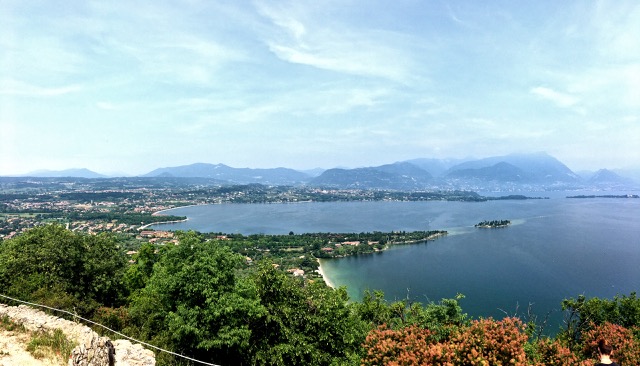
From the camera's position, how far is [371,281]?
33969 millimetres

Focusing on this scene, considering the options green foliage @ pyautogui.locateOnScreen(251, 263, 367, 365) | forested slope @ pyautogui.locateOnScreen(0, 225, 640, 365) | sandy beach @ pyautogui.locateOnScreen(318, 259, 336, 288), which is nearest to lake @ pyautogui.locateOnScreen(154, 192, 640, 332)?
sandy beach @ pyautogui.locateOnScreen(318, 259, 336, 288)

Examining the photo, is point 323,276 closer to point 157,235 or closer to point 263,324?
point 263,324

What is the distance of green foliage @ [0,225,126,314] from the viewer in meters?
8.55

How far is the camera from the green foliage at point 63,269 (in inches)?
337

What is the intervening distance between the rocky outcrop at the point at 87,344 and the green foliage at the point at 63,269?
2105 mm

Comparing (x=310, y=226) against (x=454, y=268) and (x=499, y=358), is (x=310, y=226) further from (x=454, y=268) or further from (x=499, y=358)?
(x=499, y=358)

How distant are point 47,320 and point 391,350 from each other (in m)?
6.06

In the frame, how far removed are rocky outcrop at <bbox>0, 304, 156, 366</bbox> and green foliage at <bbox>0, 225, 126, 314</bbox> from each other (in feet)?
6.91

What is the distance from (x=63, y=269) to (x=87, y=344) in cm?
768

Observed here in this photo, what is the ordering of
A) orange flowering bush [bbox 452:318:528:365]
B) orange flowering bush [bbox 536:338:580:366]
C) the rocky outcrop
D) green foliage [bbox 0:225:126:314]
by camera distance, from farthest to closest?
green foliage [bbox 0:225:126:314]
orange flowering bush [bbox 536:338:580:366]
orange flowering bush [bbox 452:318:528:365]
the rocky outcrop

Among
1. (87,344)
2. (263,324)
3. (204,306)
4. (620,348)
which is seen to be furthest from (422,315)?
(87,344)

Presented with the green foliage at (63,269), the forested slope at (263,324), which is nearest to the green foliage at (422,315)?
the forested slope at (263,324)

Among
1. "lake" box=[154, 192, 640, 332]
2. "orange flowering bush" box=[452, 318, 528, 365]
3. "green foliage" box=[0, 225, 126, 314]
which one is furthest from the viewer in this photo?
"lake" box=[154, 192, 640, 332]

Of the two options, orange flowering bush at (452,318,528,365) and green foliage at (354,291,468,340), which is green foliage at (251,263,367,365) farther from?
orange flowering bush at (452,318,528,365)
